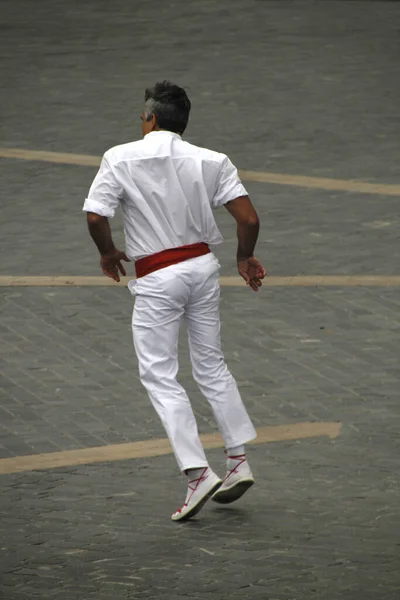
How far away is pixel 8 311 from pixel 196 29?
1066 centimetres

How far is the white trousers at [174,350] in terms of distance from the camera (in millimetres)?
8211

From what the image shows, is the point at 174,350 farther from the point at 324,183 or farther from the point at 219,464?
the point at 324,183

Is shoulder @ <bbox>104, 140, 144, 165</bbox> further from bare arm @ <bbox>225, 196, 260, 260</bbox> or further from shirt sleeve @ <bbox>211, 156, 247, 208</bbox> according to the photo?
bare arm @ <bbox>225, 196, 260, 260</bbox>

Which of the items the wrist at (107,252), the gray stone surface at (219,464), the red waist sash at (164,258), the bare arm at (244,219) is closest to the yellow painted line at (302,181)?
the gray stone surface at (219,464)

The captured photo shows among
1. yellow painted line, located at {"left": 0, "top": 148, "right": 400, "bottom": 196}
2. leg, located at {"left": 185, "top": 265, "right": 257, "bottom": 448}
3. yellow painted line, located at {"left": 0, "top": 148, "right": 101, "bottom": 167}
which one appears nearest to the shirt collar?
leg, located at {"left": 185, "top": 265, "right": 257, "bottom": 448}

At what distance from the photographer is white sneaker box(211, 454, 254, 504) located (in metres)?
8.35

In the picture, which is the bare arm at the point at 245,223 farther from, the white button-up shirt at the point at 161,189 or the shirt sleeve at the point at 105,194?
the shirt sleeve at the point at 105,194

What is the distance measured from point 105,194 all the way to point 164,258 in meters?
0.43

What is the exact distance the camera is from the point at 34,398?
33.6 feet

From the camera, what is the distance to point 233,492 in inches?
330

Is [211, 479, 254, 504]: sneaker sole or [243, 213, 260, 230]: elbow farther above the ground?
[243, 213, 260, 230]: elbow

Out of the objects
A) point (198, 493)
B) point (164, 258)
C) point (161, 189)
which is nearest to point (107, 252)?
point (164, 258)

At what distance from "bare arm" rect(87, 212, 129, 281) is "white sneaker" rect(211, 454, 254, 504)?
1.10m

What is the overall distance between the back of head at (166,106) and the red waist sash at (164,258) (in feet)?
1.94
